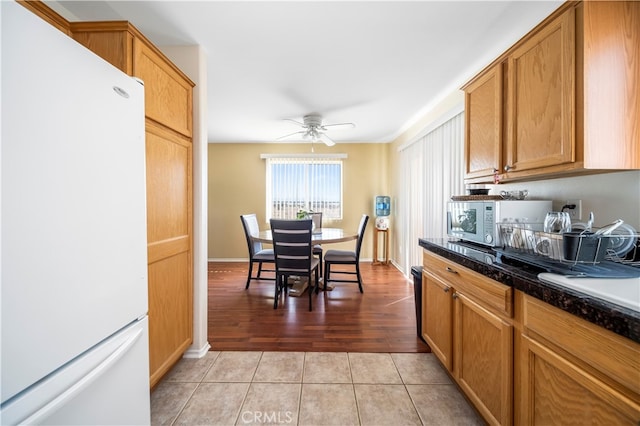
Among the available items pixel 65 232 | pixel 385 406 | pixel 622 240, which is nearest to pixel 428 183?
pixel 622 240

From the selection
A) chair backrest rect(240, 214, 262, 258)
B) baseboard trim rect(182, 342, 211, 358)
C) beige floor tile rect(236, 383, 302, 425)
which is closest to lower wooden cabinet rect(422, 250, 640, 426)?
beige floor tile rect(236, 383, 302, 425)

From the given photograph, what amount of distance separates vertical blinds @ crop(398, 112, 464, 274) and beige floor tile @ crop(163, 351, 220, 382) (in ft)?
8.73

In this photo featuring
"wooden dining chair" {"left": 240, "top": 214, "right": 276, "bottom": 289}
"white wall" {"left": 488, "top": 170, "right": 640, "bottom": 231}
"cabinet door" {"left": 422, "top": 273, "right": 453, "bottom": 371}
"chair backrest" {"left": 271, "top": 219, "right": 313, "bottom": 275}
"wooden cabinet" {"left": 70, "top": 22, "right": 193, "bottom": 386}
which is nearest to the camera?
"white wall" {"left": 488, "top": 170, "right": 640, "bottom": 231}

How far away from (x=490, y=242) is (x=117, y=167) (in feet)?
6.32

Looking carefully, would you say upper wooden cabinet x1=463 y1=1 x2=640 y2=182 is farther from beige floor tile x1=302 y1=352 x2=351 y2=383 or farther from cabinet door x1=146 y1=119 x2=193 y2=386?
cabinet door x1=146 y1=119 x2=193 y2=386

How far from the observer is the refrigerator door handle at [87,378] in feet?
2.12

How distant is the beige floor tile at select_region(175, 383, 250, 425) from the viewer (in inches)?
55.7

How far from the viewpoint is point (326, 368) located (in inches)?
73.1

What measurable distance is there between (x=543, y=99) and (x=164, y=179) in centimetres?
217

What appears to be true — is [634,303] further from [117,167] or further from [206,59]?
[206,59]

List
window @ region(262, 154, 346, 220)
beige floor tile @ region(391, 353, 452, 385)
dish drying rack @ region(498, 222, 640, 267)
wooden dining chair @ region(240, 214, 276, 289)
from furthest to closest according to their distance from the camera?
window @ region(262, 154, 346, 220)
wooden dining chair @ region(240, 214, 276, 289)
beige floor tile @ region(391, 353, 452, 385)
dish drying rack @ region(498, 222, 640, 267)

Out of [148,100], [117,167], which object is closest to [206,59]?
[148,100]

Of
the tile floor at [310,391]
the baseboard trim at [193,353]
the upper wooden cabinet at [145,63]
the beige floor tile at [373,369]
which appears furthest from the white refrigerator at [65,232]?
the beige floor tile at [373,369]

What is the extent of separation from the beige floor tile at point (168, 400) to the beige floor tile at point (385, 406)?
3.45 feet
